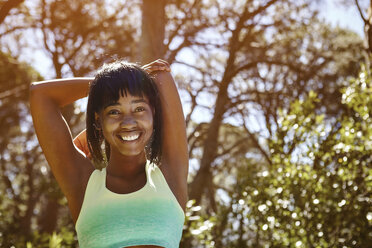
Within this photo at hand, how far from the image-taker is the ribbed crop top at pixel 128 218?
182 cm

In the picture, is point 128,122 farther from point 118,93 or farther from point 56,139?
point 56,139

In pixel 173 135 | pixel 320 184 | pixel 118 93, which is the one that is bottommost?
pixel 320 184

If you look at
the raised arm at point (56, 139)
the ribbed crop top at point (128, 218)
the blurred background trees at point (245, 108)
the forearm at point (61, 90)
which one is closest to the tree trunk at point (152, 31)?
the blurred background trees at point (245, 108)

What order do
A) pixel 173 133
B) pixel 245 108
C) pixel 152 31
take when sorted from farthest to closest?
1. pixel 245 108
2. pixel 152 31
3. pixel 173 133

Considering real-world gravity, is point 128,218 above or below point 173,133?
below

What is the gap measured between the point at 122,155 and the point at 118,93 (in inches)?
10.8

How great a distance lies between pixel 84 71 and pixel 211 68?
261 centimetres

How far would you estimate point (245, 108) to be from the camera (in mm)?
9391

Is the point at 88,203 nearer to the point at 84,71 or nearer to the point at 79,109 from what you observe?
the point at 84,71

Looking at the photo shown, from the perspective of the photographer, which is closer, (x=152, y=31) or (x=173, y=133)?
(x=173, y=133)

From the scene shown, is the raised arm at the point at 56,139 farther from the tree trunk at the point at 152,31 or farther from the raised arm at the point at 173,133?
the tree trunk at the point at 152,31

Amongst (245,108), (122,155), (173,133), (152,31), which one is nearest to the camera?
(122,155)

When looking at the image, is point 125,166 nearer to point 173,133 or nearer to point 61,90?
point 173,133

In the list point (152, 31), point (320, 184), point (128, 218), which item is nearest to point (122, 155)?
point (128, 218)
